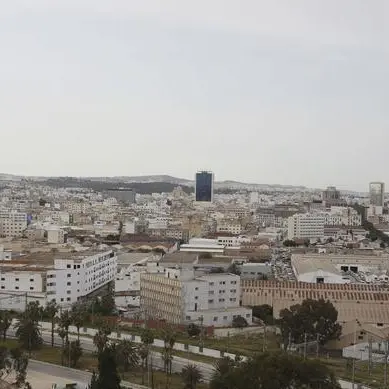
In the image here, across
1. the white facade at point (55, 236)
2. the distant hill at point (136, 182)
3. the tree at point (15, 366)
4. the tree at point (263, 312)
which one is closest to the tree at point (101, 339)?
the tree at point (15, 366)

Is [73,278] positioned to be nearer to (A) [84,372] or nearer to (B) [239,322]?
(B) [239,322]

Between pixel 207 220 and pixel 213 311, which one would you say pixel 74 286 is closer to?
pixel 213 311

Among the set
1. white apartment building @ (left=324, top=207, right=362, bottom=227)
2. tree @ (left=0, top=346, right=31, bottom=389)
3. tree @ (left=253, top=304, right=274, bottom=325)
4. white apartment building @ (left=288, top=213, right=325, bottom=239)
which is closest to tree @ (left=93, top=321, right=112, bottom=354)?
tree @ (left=0, top=346, right=31, bottom=389)

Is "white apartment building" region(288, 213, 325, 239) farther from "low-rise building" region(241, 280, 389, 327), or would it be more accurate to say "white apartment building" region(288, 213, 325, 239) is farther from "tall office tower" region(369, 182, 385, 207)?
"tall office tower" region(369, 182, 385, 207)

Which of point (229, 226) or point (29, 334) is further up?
point (229, 226)

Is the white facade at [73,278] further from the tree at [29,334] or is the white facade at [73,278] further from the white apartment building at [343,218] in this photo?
the white apartment building at [343,218]

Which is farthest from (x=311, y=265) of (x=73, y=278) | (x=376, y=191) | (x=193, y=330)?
(x=376, y=191)
